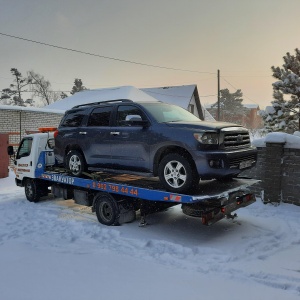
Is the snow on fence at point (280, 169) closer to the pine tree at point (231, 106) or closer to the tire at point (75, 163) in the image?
the tire at point (75, 163)

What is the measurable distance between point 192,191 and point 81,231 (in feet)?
7.84

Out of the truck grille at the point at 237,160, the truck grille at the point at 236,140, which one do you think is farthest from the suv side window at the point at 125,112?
the truck grille at the point at 237,160

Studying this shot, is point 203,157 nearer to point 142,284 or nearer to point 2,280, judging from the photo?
point 142,284

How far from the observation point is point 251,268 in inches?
175

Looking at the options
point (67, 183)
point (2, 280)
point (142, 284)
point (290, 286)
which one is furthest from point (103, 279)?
point (67, 183)

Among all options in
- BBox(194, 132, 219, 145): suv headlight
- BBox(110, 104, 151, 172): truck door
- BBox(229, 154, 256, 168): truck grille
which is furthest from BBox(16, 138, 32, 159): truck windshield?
BBox(229, 154, 256, 168): truck grille

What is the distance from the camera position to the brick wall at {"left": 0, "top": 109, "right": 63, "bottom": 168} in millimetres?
14891

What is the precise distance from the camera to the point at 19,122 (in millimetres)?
A: 15477

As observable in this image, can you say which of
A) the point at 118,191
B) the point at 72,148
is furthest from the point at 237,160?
the point at 72,148

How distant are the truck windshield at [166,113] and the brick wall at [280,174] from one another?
248 cm

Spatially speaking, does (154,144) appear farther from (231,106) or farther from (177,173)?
(231,106)

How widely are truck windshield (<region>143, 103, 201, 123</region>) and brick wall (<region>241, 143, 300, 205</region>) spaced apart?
2482 millimetres

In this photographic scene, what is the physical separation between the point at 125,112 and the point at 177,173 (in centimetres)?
189

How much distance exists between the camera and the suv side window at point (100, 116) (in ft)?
22.3
